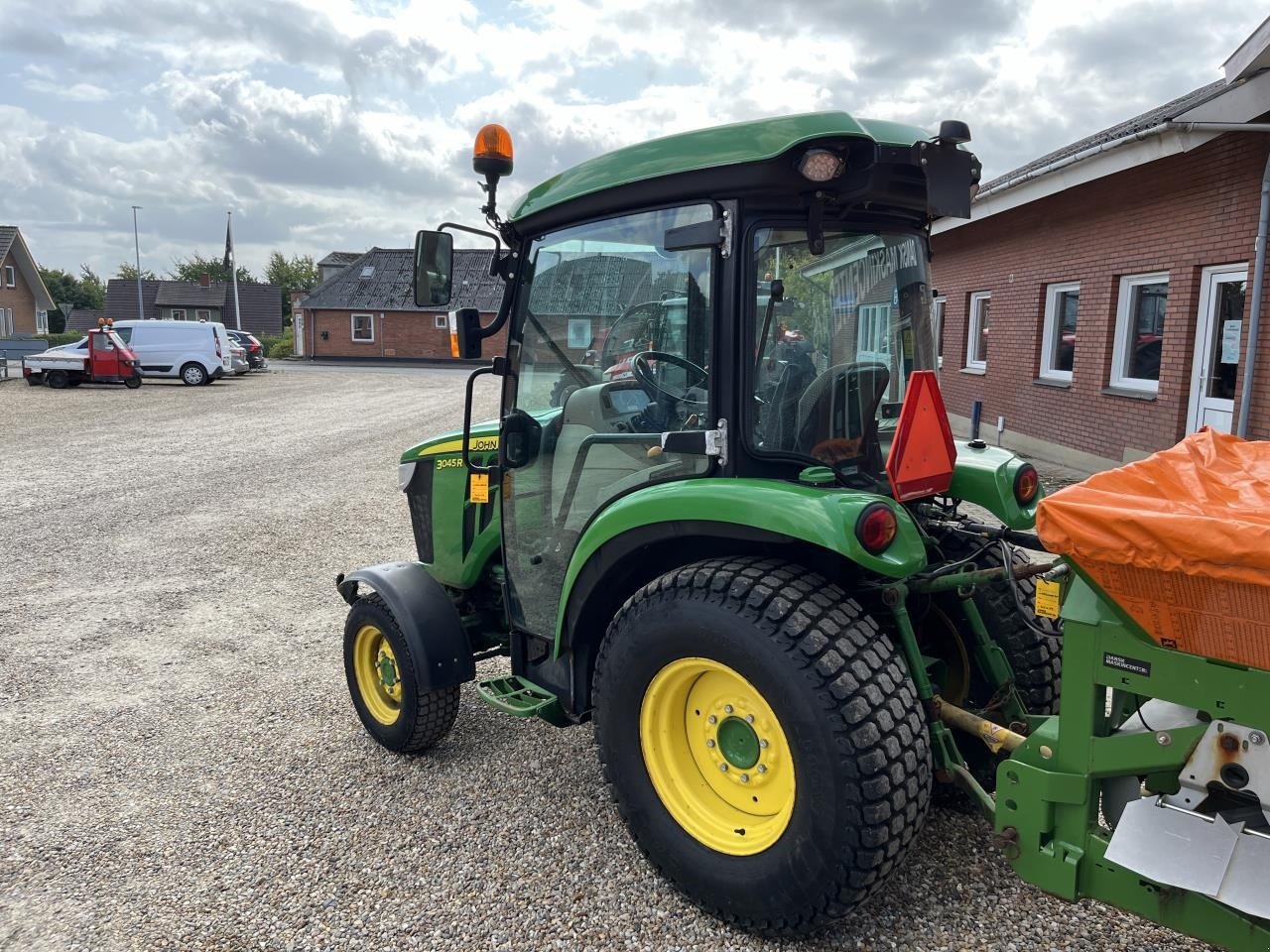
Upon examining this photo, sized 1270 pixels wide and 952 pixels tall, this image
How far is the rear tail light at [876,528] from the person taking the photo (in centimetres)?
227

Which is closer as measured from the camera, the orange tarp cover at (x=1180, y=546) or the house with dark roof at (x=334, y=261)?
the orange tarp cover at (x=1180, y=546)

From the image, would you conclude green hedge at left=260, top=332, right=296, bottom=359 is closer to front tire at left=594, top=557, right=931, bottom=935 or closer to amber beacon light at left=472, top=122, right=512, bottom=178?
amber beacon light at left=472, top=122, right=512, bottom=178

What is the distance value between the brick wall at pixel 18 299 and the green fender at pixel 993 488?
57.8m

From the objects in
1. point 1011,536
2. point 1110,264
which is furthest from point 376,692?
point 1110,264

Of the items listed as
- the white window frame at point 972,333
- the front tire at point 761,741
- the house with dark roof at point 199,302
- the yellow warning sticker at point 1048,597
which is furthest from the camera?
the house with dark roof at point 199,302

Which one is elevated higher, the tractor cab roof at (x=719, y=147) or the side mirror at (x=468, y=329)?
the tractor cab roof at (x=719, y=147)

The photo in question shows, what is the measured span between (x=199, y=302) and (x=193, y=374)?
145ft

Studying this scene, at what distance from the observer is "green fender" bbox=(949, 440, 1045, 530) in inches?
121

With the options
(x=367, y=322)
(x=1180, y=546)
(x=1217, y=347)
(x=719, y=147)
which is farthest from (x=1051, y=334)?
(x=367, y=322)

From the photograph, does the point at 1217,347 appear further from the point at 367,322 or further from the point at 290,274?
the point at 290,274

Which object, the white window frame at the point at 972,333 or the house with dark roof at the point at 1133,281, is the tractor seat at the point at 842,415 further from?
the white window frame at the point at 972,333

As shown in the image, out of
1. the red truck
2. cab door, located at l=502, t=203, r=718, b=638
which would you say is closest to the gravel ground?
cab door, located at l=502, t=203, r=718, b=638

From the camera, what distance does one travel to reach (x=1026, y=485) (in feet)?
10.5

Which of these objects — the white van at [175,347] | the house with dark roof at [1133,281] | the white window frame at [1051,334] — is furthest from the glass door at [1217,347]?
the white van at [175,347]
